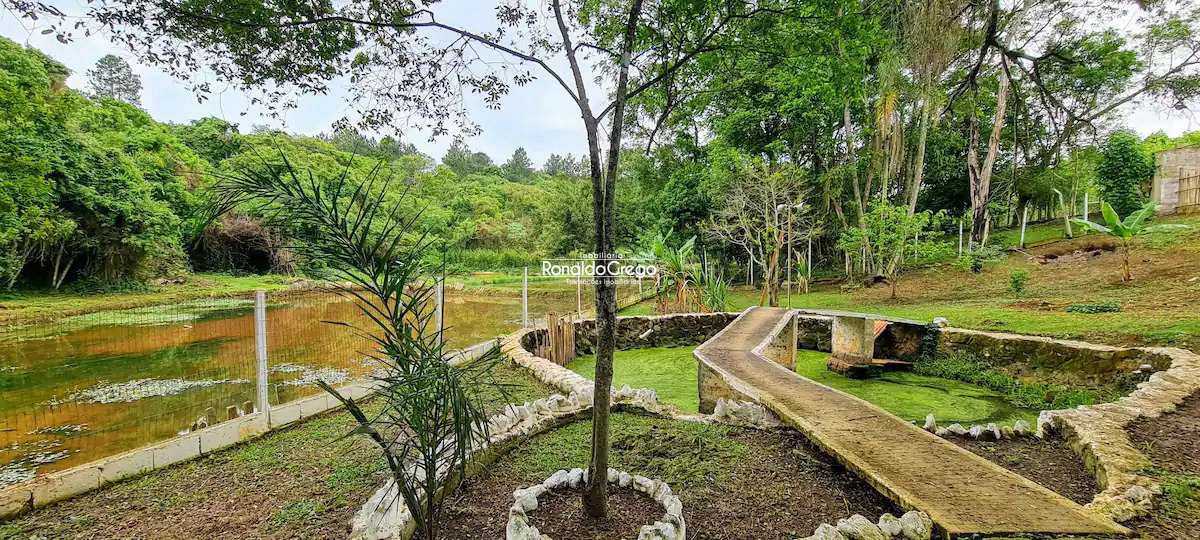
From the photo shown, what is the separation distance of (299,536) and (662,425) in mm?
2385

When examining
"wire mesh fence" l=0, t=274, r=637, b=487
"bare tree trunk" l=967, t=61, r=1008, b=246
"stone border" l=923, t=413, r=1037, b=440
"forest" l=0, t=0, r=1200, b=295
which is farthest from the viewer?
"bare tree trunk" l=967, t=61, r=1008, b=246

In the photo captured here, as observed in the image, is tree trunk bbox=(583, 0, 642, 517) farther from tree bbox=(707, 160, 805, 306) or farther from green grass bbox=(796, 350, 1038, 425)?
tree bbox=(707, 160, 805, 306)

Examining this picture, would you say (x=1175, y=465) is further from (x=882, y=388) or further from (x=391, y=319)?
(x=391, y=319)

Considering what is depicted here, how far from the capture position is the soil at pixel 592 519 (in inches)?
81.2

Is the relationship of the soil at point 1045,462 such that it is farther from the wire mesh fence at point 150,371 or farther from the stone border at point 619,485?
the wire mesh fence at point 150,371

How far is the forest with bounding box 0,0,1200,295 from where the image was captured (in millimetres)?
8048

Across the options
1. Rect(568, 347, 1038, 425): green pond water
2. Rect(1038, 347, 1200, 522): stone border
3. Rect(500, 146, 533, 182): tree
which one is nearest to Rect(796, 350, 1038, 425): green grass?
Rect(568, 347, 1038, 425): green pond water

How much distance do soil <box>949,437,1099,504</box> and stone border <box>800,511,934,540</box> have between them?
1314 mm

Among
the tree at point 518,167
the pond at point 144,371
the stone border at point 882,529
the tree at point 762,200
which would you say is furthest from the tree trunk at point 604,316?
the tree at point 518,167

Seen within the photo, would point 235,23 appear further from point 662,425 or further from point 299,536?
point 662,425

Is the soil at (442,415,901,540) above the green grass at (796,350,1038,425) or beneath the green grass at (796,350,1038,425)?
above

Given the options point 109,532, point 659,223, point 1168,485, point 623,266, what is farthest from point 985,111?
point 109,532

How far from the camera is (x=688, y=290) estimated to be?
10.4m

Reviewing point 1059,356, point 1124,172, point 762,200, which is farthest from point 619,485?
point 1124,172
